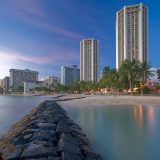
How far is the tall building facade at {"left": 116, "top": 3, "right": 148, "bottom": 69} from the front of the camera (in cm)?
15388

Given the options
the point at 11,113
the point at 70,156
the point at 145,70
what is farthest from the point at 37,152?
the point at 145,70

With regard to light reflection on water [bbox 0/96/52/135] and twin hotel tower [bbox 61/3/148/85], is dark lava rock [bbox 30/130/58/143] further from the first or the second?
twin hotel tower [bbox 61/3/148/85]

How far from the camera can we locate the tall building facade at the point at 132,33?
153875mm

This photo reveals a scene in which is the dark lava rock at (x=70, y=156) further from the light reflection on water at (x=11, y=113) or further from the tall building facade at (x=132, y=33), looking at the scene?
the tall building facade at (x=132, y=33)

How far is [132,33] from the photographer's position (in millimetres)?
159000

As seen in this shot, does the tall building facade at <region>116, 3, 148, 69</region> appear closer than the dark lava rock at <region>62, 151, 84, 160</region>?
No

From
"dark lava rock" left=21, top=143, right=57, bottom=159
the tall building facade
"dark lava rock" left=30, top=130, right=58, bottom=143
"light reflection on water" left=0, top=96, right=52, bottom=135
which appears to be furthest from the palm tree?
"dark lava rock" left=21, top=143, right=57, bottom=159

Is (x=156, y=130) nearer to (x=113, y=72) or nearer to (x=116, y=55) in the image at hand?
(x=113, y=72)

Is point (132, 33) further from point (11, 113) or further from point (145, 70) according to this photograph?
point (11, 113)

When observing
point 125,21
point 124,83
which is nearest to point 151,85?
point 124,83

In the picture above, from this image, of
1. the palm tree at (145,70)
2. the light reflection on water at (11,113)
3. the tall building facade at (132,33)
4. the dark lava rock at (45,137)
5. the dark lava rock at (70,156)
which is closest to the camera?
the dark lava rock at (70,156)

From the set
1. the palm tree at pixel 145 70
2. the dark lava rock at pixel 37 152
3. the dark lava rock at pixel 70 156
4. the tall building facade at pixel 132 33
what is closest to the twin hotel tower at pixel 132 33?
the tall building facade at pixel 132 33

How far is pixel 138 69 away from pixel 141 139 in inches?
2958

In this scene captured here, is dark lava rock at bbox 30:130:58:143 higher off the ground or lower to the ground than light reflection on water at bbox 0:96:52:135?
higher
